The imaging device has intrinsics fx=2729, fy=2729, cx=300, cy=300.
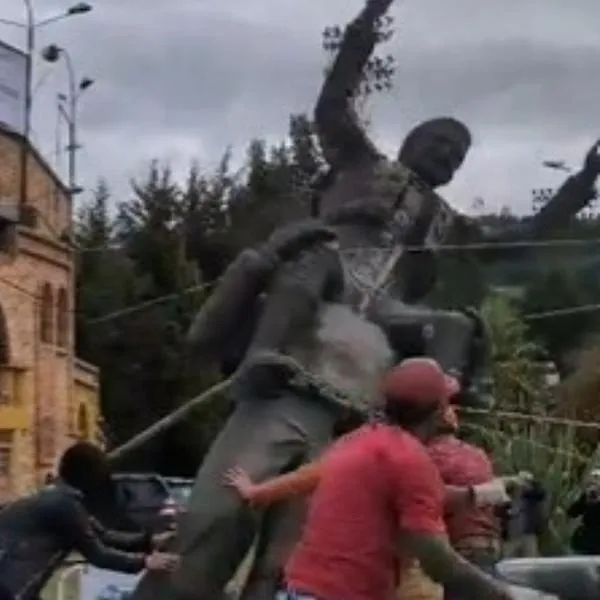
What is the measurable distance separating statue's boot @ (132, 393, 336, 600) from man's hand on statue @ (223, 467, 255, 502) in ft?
0.10

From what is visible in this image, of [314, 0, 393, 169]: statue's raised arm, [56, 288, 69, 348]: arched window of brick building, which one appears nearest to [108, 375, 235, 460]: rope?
[314, 0, 393, 169]: statue's raised arm

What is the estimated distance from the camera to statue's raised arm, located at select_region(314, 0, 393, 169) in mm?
10078

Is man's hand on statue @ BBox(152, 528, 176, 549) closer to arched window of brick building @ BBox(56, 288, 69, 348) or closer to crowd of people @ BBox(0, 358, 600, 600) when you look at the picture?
crowd of people @ BBox(0, 358, 600, 600)

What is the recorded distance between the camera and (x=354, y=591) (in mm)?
7664

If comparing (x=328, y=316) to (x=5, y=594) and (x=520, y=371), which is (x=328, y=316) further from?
(x=520, y=371)

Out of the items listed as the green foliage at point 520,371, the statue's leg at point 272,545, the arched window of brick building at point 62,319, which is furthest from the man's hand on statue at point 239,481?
the arched window of brick building at point 62,319

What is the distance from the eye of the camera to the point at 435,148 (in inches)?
411

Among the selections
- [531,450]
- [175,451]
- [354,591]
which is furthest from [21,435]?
[354,591]

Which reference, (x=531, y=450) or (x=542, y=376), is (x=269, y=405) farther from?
(x=542, y=376)

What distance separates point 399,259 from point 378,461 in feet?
9.23

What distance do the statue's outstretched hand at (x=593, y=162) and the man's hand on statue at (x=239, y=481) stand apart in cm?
198

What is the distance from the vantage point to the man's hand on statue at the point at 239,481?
9.37 m

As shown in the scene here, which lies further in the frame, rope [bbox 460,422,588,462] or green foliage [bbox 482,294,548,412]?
green foliage [bbox 482,294,548,412]

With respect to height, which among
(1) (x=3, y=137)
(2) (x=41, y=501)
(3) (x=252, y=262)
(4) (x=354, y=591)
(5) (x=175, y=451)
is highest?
(1) (x=3, y=137)
